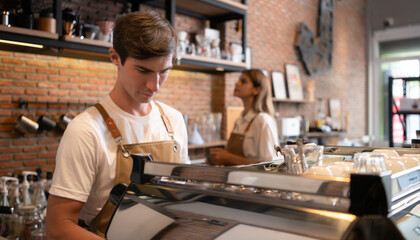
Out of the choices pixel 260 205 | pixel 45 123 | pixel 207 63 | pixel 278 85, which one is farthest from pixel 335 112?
pixel 260 205

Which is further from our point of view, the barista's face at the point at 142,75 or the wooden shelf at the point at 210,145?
the wooden shelf at the point at 210,145

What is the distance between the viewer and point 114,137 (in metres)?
1.35

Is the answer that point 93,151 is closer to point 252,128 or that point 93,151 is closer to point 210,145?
point 252,128

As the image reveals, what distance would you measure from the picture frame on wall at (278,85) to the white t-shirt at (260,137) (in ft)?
10.8

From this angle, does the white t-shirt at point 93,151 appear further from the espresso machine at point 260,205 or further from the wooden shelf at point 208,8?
the wooden shelf at point 208,8

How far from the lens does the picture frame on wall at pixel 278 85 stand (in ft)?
21.7

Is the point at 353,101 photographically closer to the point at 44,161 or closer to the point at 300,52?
the point at 300,52

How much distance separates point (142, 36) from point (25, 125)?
255 cm

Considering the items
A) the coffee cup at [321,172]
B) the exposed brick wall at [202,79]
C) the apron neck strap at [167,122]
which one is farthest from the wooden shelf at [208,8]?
the coffee cup at [321,172]

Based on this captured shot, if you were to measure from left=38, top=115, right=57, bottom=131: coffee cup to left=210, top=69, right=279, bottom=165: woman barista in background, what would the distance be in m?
1.45

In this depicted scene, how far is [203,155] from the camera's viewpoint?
17.1 ft

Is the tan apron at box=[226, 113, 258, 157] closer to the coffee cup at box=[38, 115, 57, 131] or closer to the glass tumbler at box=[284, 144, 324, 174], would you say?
the coffee cup at box=[38, 115, 57, 131]

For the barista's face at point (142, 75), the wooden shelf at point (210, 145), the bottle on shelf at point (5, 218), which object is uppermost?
the barista's face at point (142, 75)

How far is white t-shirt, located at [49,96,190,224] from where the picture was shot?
1226mm
